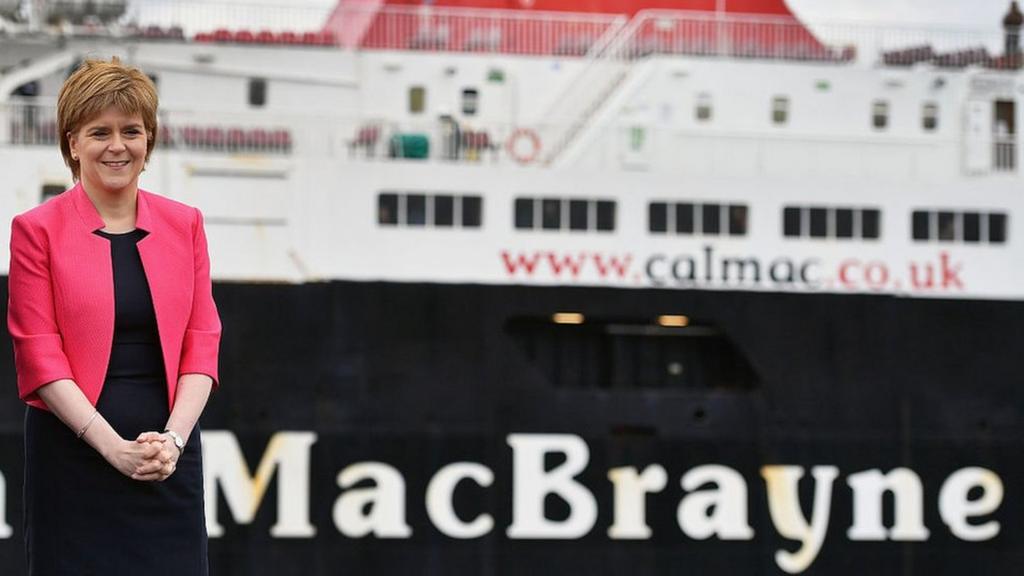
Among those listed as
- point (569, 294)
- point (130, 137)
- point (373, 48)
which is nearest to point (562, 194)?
point (373, 48)

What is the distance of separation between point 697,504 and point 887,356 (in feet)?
4.69

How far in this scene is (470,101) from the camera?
23625 mm

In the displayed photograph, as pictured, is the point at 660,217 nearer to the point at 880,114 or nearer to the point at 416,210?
the point at 416,210

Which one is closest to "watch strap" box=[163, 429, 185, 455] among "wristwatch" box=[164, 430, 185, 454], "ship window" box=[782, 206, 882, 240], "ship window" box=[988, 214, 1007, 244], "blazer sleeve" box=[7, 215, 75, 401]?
"wristwatch" box=[164, 430, 185, 454]

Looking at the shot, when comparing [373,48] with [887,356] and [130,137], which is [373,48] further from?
[130,137]

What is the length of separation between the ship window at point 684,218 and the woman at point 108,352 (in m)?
19.7

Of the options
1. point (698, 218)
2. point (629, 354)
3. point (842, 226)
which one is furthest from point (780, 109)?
point (629, 354)

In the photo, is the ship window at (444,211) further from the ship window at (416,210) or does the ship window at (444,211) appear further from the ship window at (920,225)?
the ship window at (920,225)

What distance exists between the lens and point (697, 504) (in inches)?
355

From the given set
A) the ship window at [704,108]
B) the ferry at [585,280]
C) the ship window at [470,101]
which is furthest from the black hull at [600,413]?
the ship window at [470,101]

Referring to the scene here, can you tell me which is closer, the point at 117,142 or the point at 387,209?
the point at 117,142

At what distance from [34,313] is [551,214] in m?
19.4

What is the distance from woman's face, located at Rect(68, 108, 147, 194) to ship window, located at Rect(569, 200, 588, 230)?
19434 mm

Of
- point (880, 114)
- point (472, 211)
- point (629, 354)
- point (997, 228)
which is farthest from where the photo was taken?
point (880, 114)
